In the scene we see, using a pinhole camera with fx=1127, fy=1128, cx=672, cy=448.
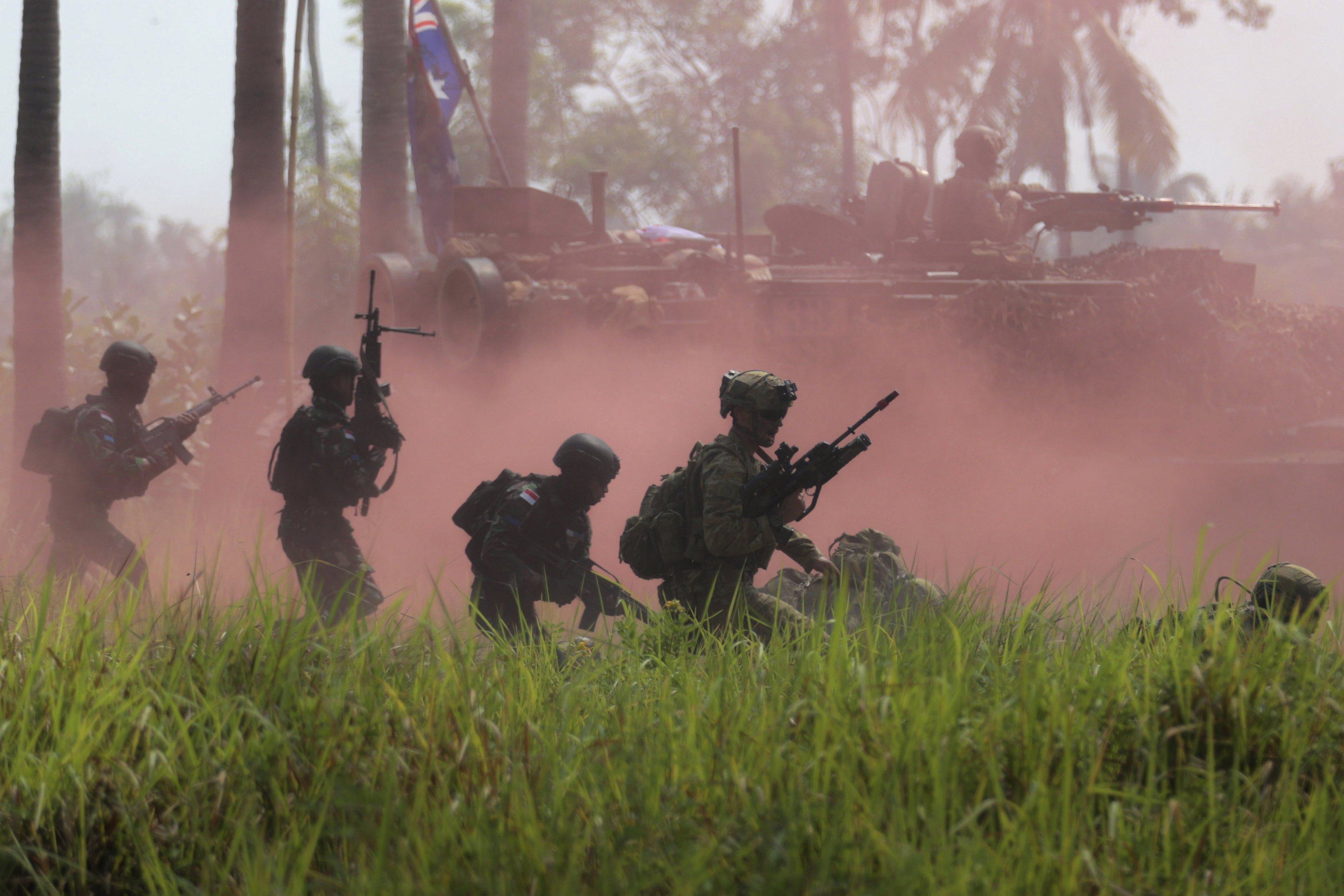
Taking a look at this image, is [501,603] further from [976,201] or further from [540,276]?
[976,201]

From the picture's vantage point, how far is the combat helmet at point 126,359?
19.0 feet

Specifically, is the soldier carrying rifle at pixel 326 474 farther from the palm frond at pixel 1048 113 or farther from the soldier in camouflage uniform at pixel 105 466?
the palm frond at pixel 1048 113

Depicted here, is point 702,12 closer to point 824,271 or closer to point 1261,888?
point 824,271

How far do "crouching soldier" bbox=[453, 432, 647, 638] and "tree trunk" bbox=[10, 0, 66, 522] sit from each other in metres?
5.24

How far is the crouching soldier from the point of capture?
15.7ft

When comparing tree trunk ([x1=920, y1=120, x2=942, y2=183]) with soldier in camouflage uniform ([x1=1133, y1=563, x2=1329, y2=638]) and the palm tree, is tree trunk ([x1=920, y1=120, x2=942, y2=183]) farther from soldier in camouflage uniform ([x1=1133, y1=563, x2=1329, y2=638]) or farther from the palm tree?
soldier in camouflage uniform ([x1=1133, y1=563, x2=1329, y2=638])

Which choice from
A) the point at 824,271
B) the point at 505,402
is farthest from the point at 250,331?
the point at 824,271

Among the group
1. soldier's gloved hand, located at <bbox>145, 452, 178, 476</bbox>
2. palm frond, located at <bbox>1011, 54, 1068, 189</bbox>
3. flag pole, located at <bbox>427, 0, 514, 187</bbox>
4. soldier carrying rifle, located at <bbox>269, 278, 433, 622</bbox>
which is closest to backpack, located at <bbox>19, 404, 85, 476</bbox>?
soldier's gloved hand, located at <bbox>145, 452, 178, 476</bbox>

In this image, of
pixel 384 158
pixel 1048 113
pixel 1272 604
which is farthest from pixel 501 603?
pixel 1048 113

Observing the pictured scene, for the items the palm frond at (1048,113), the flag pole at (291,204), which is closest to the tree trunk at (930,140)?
the palm frond at (1048,113)

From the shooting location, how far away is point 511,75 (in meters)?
15.8

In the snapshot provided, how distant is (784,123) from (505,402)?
85.7ft

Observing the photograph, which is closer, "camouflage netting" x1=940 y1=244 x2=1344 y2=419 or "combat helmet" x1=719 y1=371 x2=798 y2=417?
"combat helmet" x1=719 y1=371 x2=798 y2=417

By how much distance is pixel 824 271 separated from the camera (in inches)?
386
